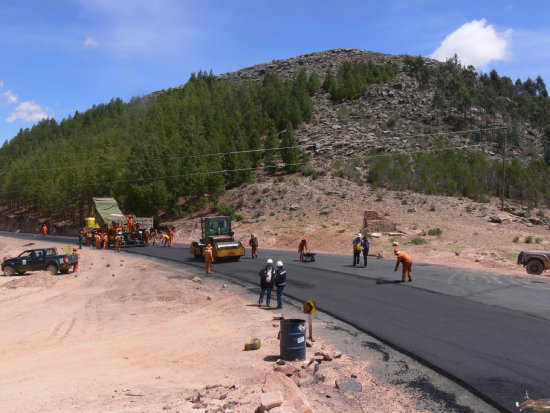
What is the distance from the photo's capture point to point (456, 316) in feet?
39.0

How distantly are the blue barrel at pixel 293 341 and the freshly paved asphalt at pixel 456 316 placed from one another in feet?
7.65

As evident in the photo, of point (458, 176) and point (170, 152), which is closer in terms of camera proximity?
point (458, 176)

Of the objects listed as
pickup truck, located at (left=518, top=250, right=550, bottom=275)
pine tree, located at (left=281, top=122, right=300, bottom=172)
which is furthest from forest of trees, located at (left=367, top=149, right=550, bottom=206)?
pickup truck, located at (left=518, top=250, right=550, bottom=275)

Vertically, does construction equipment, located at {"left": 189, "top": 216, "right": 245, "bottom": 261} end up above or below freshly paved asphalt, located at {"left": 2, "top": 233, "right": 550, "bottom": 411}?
above

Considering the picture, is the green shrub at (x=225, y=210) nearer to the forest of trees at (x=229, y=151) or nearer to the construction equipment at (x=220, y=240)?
the forest of trees at (x=229, y=151)

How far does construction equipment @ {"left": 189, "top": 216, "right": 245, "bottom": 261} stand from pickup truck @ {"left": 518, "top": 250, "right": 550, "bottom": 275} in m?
15.4


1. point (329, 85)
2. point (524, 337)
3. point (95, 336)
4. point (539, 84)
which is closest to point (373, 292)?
point (524, 337)

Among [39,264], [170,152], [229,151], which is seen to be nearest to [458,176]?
[229,151]

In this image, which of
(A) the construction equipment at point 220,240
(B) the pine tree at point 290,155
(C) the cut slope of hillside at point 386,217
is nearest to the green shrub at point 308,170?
(C) the cut slope of hillside at point 386,217

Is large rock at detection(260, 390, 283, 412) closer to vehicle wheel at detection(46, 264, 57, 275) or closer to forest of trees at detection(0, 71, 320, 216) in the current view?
vehicle wheel at detection(46, 264, 57, 275)

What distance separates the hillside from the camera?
5916 centimetres

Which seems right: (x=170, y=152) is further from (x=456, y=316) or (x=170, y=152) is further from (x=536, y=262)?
(x=456, y=316)

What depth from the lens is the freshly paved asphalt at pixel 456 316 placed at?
7.53 m

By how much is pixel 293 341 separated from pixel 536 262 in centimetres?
1710
